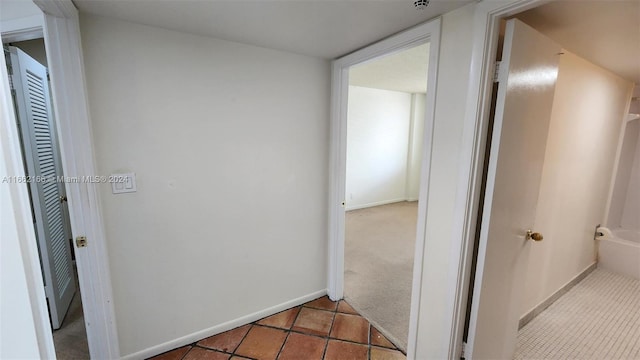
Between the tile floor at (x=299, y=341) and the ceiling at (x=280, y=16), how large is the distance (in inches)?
82.9

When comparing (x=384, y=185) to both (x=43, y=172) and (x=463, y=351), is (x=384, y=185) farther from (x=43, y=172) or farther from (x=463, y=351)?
(x=43, y=172)

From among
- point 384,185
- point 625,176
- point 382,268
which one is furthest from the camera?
point 384,185

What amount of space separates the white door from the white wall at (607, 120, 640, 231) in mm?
2617

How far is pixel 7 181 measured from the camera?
41cm

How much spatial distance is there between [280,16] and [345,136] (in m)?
1.05

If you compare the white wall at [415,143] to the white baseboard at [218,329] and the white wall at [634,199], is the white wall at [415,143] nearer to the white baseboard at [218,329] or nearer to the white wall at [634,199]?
the white wall at [634,199]

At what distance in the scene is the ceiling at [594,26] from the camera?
1211mm

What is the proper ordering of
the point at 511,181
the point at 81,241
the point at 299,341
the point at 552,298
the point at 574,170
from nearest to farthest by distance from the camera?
the point at 511,181 < the point at 81,241 < the point at 299,341 < the point at 574,170 < the point at 552,298

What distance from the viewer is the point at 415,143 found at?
6.03 metres

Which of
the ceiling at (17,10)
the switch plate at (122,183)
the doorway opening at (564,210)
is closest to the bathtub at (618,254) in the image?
the doorway opening at (564,210)

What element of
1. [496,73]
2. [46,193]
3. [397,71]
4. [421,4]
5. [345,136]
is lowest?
[46,193]

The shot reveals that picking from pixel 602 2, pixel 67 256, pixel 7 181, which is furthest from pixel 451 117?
pixel 67 256

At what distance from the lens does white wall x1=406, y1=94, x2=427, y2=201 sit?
19.1 feet

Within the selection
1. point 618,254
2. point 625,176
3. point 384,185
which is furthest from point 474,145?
point 384,185
